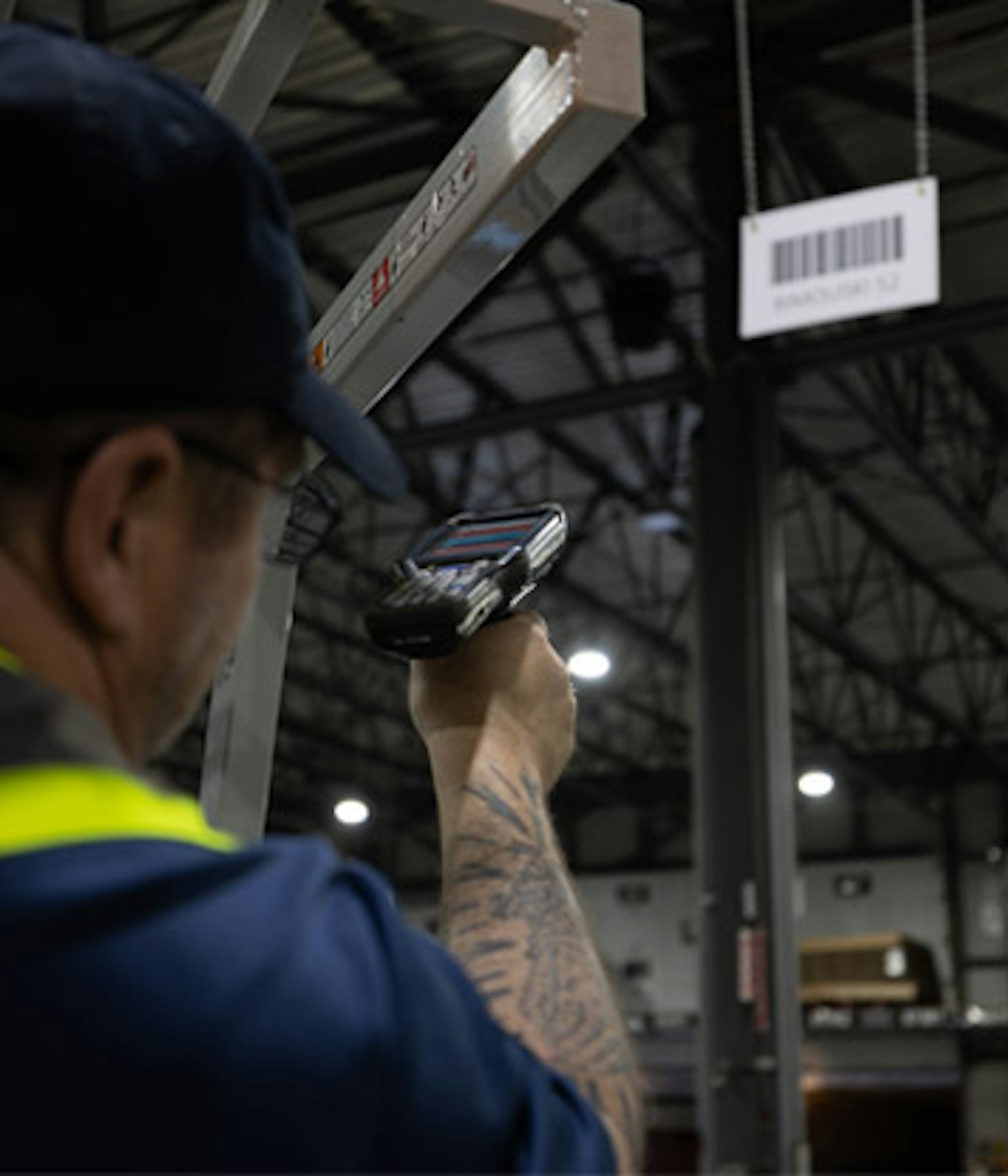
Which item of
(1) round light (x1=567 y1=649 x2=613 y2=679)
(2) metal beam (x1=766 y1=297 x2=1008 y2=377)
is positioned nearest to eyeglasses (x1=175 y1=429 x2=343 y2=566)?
(2) metal beam (x1=766 y1=297 x2=1008 y2=377)

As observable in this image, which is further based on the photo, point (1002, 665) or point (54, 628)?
point (1002, 665)

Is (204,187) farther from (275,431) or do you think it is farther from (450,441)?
(450,441)

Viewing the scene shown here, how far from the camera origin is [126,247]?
739 mm

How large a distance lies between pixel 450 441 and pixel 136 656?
9.08 meters

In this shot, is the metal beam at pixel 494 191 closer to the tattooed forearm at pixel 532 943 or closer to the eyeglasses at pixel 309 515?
the eyeglasses at pixel 309 515

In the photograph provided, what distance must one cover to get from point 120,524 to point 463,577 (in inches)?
13.9

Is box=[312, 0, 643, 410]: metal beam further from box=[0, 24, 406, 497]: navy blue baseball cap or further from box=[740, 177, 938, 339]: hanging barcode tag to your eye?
box=[740, 177, 938, 339]: hanging barcode tag

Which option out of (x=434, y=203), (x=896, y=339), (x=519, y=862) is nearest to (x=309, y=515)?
(x=434, y=203)

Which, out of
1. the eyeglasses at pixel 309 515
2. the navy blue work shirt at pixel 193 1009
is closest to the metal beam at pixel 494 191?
the eyeglasses at pixel 309 515

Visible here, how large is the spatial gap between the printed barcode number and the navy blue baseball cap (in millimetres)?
4022

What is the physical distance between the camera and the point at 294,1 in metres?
1.20

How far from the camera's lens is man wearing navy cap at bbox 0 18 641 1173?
0.65 m

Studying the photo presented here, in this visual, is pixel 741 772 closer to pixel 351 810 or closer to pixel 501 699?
pixel 501 699

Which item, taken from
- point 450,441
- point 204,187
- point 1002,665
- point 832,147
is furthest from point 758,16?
point 1002,665
